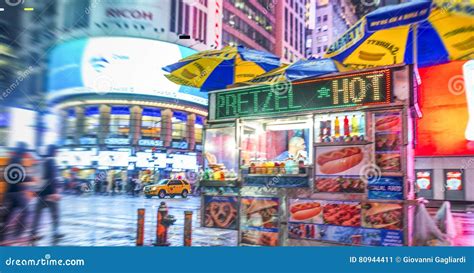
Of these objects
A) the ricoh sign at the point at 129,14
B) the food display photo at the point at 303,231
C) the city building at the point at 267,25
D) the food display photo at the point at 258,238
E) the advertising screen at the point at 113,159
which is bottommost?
the food display photo at the point at 258,238

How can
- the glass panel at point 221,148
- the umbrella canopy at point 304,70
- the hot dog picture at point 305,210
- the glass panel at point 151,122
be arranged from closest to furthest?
the hot dog picture at point 305,210
the umbrella canopy at point 304,70
the glass panel at point 221,148
the glass panel at point 151,122

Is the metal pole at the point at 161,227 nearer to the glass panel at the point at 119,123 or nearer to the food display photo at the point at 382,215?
the glass panel at the point at 119,123

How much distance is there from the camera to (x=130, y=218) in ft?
16.2

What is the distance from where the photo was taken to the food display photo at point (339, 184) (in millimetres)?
4270

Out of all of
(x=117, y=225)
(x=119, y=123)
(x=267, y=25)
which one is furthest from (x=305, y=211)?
(x=267, y=25)

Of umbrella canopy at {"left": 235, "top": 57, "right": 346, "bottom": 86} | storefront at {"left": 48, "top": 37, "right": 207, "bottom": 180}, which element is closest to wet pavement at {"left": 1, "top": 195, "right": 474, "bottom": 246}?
storefront at {"left": 48, "top": 37, "right": 207, "bottom": 180}

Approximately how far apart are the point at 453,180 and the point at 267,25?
5.08 metres

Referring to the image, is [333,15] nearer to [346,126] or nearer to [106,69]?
[346,126]

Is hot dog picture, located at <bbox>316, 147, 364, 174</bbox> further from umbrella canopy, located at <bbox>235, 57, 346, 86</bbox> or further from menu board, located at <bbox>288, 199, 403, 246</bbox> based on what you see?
umbrella canopy, located at <bbox>235, 57, 346, 86</bbox>

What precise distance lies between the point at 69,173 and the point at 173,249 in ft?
4.68

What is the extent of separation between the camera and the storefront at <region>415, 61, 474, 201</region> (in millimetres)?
5492

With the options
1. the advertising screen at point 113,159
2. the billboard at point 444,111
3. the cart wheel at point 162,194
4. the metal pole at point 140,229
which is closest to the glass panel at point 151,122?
the advertising screen at point 113,159

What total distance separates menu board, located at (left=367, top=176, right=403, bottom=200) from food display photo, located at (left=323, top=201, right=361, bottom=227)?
9.0 inches

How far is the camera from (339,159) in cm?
442
